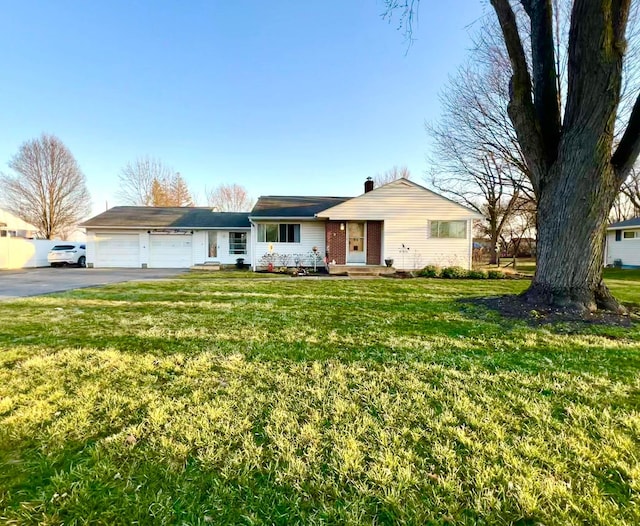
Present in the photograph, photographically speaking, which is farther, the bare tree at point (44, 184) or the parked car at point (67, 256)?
the bare tree at point (44, 184)

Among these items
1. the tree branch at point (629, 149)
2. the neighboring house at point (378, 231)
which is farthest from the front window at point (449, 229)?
the tree branch at point (629, 149)

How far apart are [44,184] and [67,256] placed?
48.5ft

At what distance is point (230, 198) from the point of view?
42.8 metres

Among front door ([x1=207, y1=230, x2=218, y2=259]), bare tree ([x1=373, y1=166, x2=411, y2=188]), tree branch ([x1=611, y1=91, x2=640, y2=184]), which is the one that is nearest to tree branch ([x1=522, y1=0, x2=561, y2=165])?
tree branch ([x1=611, y1=91, x2=640, y2=184])

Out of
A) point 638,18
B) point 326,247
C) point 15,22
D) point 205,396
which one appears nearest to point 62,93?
point 15,22

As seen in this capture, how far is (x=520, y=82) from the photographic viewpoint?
231 inches

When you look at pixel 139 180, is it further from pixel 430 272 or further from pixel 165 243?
pixel 430 272

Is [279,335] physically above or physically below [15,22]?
below

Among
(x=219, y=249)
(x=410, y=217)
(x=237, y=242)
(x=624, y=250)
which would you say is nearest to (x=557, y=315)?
(x=410, y=217)

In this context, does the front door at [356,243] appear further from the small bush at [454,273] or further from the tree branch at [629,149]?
the tree branch at [629,149]

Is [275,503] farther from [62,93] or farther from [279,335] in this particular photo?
[62,93]

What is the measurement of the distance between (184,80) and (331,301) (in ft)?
44.8

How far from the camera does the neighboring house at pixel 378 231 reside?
15.1 m

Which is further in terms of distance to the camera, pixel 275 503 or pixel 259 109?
pixel 259 109
